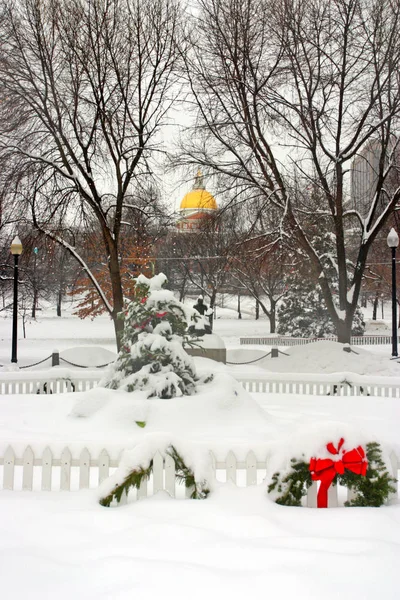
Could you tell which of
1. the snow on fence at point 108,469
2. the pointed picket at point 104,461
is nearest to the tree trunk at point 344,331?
the snow on fence at point 108,469

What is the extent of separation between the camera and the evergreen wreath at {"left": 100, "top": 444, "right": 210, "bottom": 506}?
4312 millimetres

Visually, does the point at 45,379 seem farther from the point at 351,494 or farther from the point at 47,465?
the point at 351,494

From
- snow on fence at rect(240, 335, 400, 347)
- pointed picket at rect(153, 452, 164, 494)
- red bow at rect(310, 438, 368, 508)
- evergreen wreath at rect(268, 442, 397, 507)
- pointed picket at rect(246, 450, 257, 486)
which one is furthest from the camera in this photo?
snow on fence at rect(240, 335, 400, 347)

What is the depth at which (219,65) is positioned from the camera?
16.5 m

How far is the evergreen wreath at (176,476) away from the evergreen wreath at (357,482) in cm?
63

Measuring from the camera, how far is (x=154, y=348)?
7230 millimetres

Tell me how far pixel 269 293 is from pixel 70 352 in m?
25.6

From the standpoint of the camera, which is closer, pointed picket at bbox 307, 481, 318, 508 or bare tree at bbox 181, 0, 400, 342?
pointed picket at bbox 307, 481, 318, 508

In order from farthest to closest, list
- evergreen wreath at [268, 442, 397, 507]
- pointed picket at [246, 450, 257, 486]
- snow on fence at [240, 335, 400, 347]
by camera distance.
→ 1. snow on fence at [240, 335, 400, 347]
2. pointed picket at [246, 450, 257, 486]
3. evergreen wreath at [268, 442, 397, 507]

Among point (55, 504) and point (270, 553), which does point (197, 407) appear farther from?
point (270, 553)

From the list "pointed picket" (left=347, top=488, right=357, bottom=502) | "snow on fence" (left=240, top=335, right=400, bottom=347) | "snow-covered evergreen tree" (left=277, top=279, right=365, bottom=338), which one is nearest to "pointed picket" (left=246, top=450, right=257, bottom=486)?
"pointed picket" (left=347, top=488, right=357, bottom=502)

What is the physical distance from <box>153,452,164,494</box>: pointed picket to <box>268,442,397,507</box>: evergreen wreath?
95cm

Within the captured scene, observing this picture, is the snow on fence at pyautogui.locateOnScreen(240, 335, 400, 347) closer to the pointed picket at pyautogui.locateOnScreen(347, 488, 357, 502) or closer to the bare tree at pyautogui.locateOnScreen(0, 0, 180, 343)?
the bare tree at pyautogui.locateOnScreen(0, 0, 180, 343)

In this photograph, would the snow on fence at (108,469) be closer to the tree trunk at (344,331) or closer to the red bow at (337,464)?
the red bow at (337,464)
